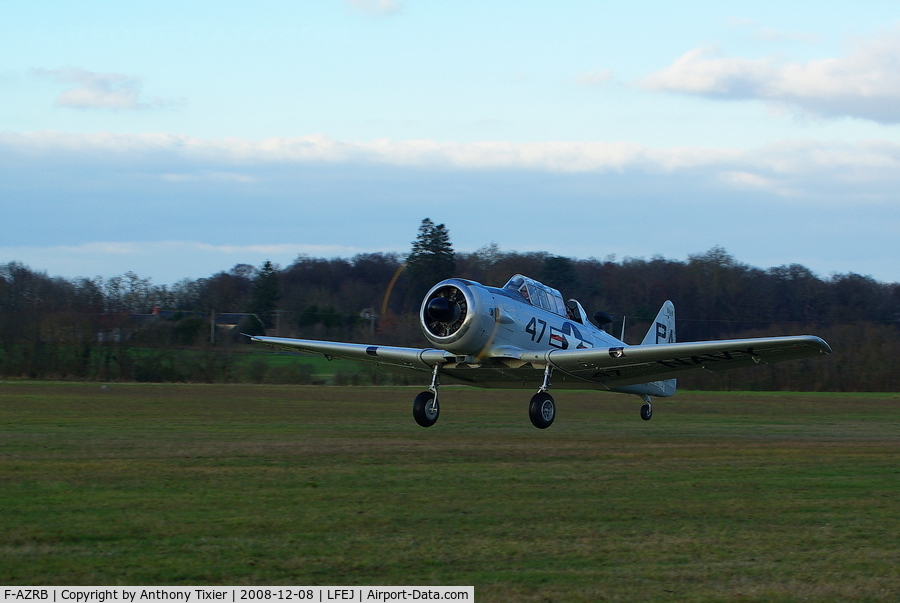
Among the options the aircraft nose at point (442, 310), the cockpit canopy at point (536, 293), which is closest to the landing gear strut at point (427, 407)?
the aircraft nose at point (442, 310)

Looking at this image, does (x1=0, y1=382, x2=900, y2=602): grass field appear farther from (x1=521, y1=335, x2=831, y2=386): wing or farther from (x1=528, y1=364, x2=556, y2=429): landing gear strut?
(x1=521, y1=335, x2=831, y2=386): wing

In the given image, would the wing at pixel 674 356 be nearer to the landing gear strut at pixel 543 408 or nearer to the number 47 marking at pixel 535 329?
the landing gear strut at pixel 543 408

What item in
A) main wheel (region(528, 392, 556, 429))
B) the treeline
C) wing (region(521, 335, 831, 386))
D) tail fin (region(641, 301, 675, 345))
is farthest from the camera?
the treeline

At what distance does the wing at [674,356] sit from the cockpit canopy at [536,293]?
138cm

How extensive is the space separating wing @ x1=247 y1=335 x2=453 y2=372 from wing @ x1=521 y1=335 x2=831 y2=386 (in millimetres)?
1847

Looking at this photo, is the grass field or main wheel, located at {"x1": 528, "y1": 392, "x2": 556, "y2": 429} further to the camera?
main wheel, located at {"x1": 528, "y1": 392, "x2": 556, "y2": 429}

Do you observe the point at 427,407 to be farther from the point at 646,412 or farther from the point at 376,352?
the point at 646,412

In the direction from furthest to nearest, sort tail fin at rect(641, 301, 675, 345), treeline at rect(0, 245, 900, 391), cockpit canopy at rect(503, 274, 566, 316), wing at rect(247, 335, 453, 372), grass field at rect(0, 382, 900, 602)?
treeline at rect(0, 245, 900, 391), tail fin at rect(641, 301, 675, 345), cockpit canopy at rect(503, 274, 566, 316), wing at rect(247, 335, 453, 372), grass field at rect(0, 382, 900, 602)

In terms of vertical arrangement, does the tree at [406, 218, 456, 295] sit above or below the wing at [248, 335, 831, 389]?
above

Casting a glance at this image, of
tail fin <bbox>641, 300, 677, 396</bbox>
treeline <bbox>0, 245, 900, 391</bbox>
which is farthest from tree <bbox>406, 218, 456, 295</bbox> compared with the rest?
tail fin <bbox>641, 300, 677, 396</bbox>

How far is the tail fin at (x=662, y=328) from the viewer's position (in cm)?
2119

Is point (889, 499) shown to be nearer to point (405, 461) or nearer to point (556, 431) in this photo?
point (405, 461)

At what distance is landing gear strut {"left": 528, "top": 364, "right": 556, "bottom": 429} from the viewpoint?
15.5m

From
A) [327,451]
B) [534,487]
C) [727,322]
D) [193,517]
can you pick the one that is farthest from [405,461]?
[727,322]
